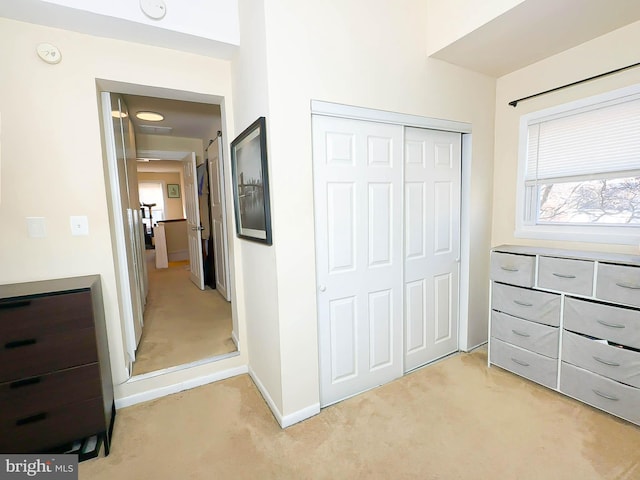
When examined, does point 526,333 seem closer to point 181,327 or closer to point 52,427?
point 52,427

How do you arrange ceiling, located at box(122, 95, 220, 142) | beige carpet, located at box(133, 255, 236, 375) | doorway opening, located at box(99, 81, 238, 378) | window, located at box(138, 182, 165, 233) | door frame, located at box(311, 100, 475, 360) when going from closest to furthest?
door frame, located at box(311, 100, 475, 360)
doorway opening, located at box(99, 81, 238, 378)
beige carpet, located at box(133, 255, 236, 375)
ceiling, located at box(122, 95, 220, 142)
window, located at box(138, 182, 165, 233)

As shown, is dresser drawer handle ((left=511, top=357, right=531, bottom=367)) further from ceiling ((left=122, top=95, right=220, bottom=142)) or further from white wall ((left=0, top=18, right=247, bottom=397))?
ceiling ((left=122, top=95, right=220, bottom=142))

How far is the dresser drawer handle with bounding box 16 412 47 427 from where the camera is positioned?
5.01ft

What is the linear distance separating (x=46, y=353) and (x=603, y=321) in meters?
3.25

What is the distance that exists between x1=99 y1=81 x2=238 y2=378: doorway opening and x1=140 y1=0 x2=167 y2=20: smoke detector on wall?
45 centimetres

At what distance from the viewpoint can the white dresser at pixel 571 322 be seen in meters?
1.77

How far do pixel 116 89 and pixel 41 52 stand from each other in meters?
0.40

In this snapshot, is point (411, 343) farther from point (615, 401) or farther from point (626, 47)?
point (626, 47)

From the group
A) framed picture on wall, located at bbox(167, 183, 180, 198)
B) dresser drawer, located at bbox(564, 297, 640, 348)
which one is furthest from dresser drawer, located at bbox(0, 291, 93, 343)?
framed picture on wall, located at bbox(167, 183, 180, 198)

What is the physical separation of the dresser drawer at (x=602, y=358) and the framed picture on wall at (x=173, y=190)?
Answer: 32.2ft

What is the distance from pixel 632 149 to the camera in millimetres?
2023

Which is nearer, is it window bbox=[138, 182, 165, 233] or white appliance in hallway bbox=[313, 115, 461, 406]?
white appliance in hallway bbox=[313, 115, 461, 406]

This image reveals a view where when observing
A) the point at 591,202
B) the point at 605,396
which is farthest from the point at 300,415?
the point at 591,202

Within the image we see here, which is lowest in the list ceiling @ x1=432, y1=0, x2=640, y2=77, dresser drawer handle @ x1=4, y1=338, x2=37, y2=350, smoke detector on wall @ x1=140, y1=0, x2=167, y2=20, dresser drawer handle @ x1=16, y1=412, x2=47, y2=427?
dresser drawer handle @ x1=16, y1=412, x2=47, y2=427
